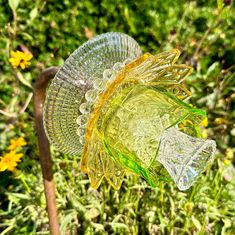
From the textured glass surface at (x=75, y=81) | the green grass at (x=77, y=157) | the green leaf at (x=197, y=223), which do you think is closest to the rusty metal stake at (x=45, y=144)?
the textured glass surface at (x=75, y=81)

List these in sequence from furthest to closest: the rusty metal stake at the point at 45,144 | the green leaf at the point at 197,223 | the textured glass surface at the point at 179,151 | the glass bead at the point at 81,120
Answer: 1. the green leaf at the point at 197,223
2. the rusty metal stake at the point at 45,144
3. the glass bead at the point at 81,120
4. the textured glass surface at the point at 179,151

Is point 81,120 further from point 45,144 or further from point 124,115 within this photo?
point 45,144

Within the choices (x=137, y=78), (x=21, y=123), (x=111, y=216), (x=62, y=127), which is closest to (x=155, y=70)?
(x=137, y=78)

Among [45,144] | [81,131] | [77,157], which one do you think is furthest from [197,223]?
[81,131]

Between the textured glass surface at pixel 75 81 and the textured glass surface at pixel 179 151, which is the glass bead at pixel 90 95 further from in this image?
the textured glass surface at pixel 179 151

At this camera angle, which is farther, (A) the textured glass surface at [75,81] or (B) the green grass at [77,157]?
(B) the green grass at [77,157]

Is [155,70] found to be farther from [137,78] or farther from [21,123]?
[21,123]
